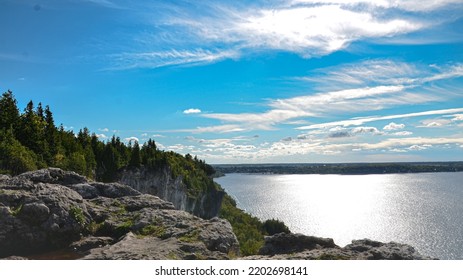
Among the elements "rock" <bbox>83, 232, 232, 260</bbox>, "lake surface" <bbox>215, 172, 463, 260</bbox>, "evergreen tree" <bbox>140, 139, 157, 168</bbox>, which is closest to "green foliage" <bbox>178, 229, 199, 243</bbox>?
"rock" <bbox>83, 232, 232, 260</bbox>

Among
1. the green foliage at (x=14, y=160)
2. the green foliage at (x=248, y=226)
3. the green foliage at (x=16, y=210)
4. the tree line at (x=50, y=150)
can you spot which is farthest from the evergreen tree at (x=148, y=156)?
the green foliage at (x=16, y=210)

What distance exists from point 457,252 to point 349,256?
210 feet

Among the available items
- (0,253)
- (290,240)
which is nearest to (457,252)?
(290,240)

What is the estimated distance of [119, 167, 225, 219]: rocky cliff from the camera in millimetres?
57281

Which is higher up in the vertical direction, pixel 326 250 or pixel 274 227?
pixel 326 250

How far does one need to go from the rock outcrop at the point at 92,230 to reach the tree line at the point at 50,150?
15345 mm

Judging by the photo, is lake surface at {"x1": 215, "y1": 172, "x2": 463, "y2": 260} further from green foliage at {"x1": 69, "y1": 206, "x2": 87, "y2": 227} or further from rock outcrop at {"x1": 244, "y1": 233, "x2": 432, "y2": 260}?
green foliage at {"x1": 69, "y1": 206, "x2": 87, "y2": 227}

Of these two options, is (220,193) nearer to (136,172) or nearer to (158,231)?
(136,172)

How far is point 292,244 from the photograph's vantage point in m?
9.58

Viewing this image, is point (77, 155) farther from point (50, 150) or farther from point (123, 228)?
point (123, 228)

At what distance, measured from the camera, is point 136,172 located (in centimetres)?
5744

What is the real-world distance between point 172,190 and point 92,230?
58819 millimetres

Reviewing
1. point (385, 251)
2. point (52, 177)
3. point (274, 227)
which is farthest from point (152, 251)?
point (274, 227)

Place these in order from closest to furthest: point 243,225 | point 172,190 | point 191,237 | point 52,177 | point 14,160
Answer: point 191,237, point 52,177, point 14,160, point 172,190, point 243,225
